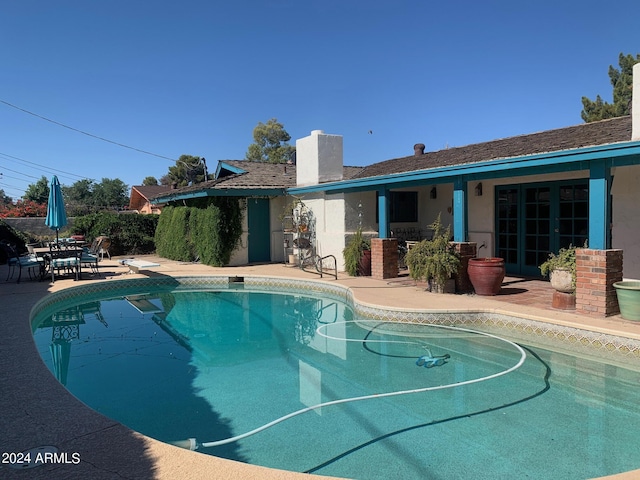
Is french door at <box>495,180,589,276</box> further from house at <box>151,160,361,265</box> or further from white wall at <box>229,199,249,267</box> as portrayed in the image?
white wall at <box>229,199,249,267</box>

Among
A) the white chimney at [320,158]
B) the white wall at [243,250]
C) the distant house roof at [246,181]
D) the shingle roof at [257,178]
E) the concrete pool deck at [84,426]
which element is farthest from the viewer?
the white wall at [243,250]

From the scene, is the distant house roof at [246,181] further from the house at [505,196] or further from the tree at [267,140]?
the tree at [267,140]

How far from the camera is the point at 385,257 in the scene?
38.8 feet

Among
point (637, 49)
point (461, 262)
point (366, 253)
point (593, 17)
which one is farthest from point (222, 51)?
point (637, 49)

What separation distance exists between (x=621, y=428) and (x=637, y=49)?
27.7 meters

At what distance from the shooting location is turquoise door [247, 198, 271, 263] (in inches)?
651

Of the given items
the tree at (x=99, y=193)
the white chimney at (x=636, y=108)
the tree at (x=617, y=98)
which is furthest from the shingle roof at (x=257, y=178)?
the tree at (x=99, y=193)

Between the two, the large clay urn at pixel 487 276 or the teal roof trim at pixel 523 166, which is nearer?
the teal roof trim at pixel 523 166

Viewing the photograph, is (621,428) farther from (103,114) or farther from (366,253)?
(103,114)

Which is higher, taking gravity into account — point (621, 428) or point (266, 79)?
point (266, 79)

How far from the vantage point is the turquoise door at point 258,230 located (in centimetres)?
1654

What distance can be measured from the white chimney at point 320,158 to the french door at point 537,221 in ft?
18.8

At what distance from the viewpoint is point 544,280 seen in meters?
10.7

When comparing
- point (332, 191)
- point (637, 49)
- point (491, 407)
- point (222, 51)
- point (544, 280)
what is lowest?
point (491, 407)
